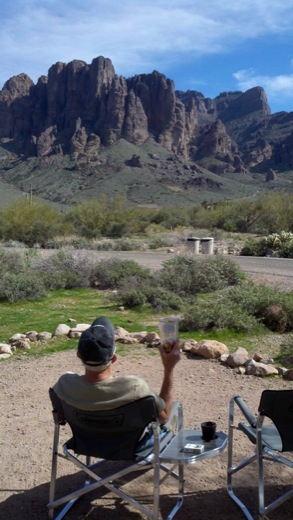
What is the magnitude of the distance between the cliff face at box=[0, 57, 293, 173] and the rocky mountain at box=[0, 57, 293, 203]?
22cm

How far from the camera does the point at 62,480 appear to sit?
4.39 metres

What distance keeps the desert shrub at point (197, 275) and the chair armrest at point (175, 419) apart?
346 inches

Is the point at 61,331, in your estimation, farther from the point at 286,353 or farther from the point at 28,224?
the point at 28,224

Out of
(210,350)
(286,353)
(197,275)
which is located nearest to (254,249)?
(197,275)

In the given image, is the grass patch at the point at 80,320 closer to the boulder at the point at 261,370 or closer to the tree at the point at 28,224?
the boulder at the point at 261,370

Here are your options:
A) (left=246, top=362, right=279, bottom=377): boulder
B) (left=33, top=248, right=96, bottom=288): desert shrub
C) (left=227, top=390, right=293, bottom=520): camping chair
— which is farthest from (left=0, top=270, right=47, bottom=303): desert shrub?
(left=227, top=390, right=293, bottom=520): camping chair

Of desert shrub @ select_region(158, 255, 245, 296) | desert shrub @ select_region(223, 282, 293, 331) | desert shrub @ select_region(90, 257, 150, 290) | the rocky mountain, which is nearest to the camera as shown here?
desert shrub @ select_region(223, 282, 293, 331)

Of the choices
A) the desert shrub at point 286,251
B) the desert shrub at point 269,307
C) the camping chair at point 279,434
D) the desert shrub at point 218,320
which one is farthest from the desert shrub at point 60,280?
the desert shrub at point 286,251

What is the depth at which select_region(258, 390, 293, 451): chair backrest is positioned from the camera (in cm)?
370

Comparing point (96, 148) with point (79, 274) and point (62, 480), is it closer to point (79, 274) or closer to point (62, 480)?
point (79, 274)

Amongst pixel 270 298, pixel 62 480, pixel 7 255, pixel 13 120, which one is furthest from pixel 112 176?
pixel 62 480

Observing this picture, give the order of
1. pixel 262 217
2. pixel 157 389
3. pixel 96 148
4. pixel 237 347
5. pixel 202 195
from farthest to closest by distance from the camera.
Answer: pixel 96 148
pixel 202 195
pixel 262 217
pixel 237 347
pixel 157 389

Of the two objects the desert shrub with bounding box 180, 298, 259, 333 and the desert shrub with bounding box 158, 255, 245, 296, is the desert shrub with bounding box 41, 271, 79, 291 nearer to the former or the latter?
the desert shrub with bounding box 158, 255, 245, 296

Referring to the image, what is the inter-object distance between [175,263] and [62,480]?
10389 millimetres
